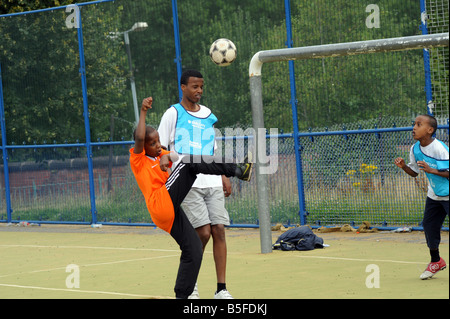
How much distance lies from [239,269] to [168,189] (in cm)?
286

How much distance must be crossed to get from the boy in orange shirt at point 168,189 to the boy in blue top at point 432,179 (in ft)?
7.53

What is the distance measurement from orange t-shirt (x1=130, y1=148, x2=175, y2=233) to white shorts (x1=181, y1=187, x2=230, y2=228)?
0.71 meters

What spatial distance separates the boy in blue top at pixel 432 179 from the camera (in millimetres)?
8055

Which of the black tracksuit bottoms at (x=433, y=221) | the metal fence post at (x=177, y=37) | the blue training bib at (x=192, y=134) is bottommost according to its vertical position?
the black tracksuit bottoms at (x=433, y=221)

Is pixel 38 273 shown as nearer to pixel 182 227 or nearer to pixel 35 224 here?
pixel 182 227

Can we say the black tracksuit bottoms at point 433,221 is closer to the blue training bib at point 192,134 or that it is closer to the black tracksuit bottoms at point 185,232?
the blue training bib at point 192,134

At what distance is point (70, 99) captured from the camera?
16.2 metres

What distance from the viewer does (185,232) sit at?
700cm

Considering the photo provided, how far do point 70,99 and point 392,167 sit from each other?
22.9 feet

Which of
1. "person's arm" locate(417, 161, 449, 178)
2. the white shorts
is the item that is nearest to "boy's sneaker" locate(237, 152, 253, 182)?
the white shorts

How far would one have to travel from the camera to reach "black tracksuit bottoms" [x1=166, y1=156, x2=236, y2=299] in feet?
22.9

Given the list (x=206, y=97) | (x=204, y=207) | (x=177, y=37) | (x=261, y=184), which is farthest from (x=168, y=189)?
(x=177, y=37)

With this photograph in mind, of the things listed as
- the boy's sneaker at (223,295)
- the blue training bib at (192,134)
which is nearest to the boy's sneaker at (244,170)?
the blue training bib at (192,134)

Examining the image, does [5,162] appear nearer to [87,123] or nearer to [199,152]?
[87,123]
